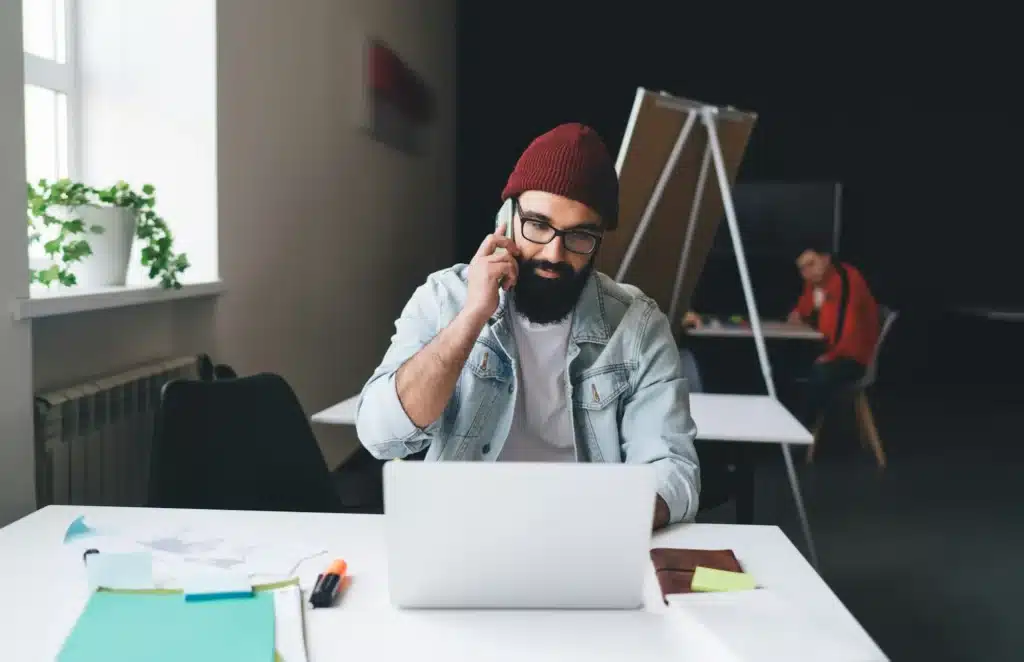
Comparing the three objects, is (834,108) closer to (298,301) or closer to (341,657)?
(298,301)

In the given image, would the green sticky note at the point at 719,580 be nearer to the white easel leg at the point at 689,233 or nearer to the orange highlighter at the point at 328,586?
the orange highlighter at the point at 328,586

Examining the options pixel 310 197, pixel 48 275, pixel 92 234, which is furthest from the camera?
pixel 310 197

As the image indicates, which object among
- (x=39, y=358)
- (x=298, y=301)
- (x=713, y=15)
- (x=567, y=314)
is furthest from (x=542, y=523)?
(x=713, y=15)

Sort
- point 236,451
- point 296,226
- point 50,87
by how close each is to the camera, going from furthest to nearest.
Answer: point 296,226 → point 50,87 → point 236,451

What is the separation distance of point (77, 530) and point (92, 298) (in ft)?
2.55

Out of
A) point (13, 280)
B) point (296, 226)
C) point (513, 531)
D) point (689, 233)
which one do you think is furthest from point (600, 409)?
point (689, 233)

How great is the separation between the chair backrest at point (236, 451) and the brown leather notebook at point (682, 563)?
92 centimetres

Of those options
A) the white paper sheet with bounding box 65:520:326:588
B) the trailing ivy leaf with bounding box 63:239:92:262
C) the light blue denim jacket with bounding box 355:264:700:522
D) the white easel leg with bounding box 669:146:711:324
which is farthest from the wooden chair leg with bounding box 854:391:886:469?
the white paper sheet with bounding box 65:520:326:588

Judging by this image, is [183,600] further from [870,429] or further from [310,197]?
[870,429]

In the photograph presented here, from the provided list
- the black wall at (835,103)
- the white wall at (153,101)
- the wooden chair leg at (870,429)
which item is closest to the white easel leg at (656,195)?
the white wall at (153,101)

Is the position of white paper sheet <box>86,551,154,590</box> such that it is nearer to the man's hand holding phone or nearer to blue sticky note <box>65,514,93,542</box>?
blue sticky note <box>65,514,93,542</box>

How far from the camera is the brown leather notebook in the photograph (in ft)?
3.69

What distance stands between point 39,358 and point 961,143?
7072 millimetres

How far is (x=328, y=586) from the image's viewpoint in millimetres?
1088
